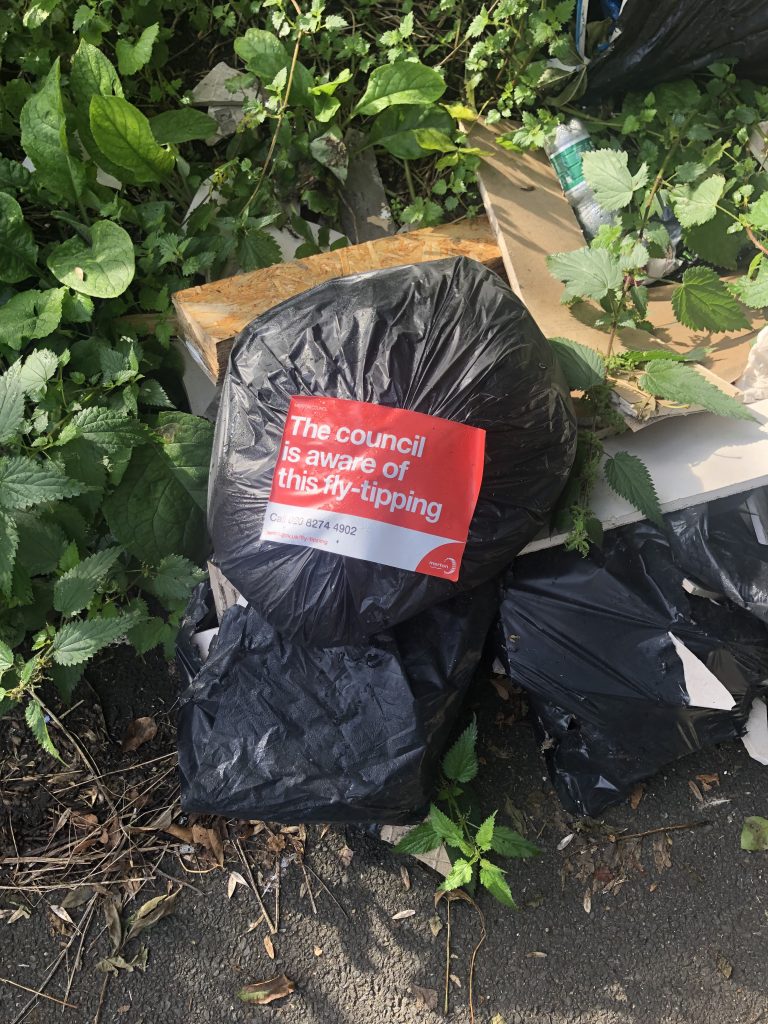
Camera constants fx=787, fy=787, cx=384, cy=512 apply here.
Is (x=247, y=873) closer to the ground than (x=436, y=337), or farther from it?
closer to the ground

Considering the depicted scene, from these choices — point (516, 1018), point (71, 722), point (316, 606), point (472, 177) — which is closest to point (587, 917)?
point (516, 1018)

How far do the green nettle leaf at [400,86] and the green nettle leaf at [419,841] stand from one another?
1.63 meters

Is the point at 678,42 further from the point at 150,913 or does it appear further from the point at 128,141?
the point at 150,913

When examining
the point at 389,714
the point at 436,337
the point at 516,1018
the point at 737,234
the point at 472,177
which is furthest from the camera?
the point at 472,177

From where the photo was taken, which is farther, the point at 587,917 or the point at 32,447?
the point at 587,917

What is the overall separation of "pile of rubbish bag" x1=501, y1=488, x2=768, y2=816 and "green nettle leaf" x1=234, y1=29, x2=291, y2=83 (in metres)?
1.30

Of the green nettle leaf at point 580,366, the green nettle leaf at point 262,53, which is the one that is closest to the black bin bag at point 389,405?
the green nettle leaf at point 580,366

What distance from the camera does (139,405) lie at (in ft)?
5.90

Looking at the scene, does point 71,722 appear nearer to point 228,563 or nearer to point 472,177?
point 228,563

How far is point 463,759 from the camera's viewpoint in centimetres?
163

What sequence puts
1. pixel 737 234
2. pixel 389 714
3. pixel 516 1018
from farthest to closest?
pixel 737 234 → pixel 516 1018 → pixel 389 714

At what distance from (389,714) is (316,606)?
30cm

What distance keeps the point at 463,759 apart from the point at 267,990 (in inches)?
24.5

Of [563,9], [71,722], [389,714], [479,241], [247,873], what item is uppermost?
[563,9]
